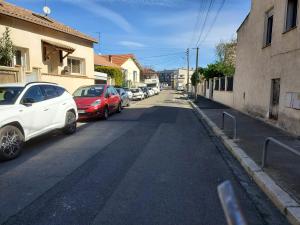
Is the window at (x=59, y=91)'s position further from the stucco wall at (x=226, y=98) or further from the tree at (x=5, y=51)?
the stucco wall at (x=226, y=98)

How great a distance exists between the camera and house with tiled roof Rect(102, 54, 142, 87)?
1931 inches

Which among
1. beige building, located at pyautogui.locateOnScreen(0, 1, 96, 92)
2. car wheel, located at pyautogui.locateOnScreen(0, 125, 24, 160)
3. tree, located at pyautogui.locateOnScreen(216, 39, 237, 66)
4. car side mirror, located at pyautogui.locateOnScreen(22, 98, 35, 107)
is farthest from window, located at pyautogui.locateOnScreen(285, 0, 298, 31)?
tree, located at pyautogui.locateOnScreen(216, 39, 237, 66)

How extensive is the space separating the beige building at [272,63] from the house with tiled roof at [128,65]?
33083 mm

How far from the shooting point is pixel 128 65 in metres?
52.2

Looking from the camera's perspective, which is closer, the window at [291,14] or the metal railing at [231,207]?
the metal railing at [231,207]

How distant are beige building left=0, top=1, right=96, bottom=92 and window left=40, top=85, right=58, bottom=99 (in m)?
4.03

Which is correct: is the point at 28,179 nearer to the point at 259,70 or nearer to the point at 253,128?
the point at 253,128

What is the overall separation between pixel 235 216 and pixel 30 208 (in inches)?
134

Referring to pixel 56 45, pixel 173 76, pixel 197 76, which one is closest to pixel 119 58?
pixel 197 76

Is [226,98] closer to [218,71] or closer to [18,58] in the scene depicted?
[218,71]

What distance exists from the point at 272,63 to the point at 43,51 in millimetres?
13471

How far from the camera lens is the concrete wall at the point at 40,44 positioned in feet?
49.2

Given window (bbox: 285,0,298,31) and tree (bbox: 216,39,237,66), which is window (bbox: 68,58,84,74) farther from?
tree (bbox: 216,39,237,66)

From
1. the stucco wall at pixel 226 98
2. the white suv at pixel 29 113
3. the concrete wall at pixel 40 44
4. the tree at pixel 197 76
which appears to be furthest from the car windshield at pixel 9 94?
the tree at pixel 197 76
